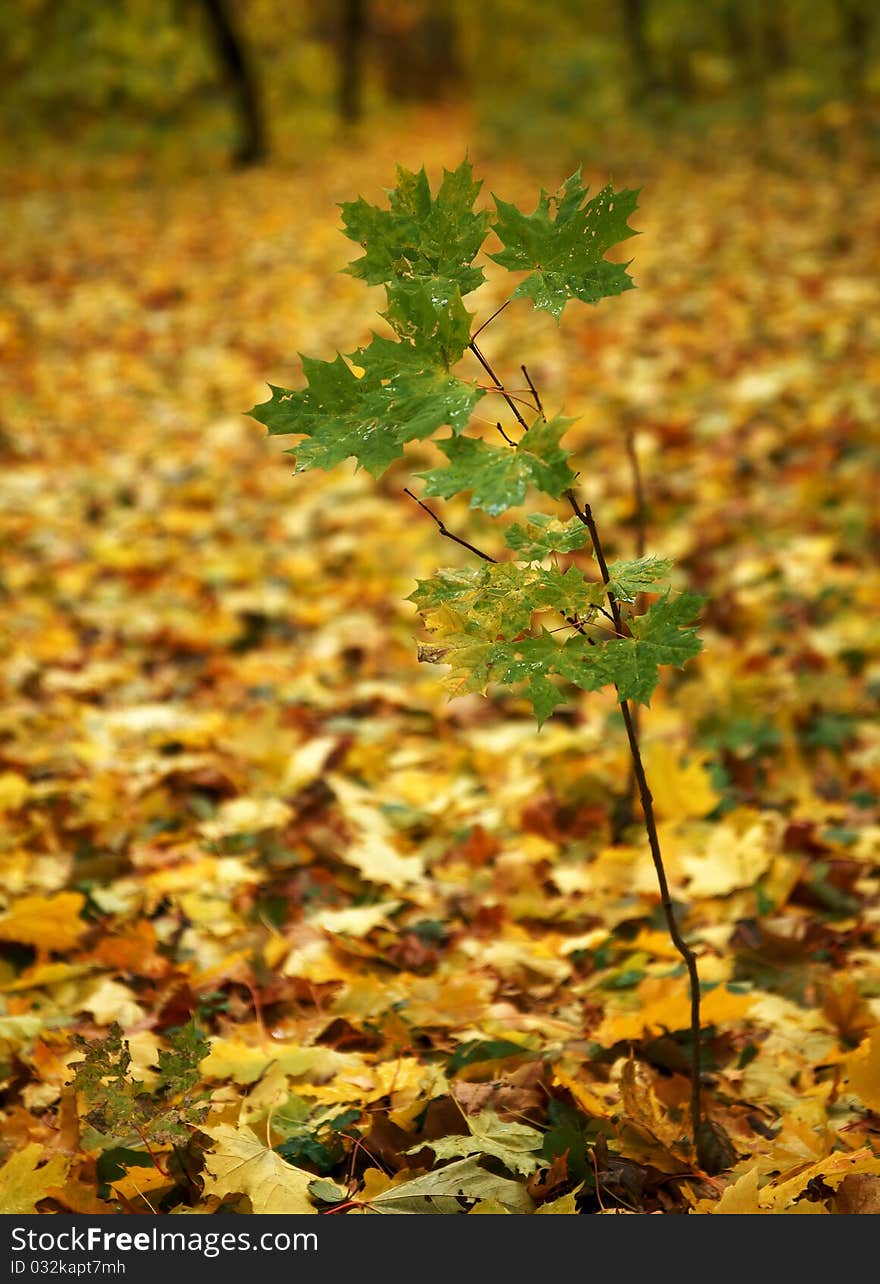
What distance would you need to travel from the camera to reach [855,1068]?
1470 mm

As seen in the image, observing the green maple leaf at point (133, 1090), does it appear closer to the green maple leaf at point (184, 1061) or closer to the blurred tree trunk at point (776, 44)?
the green maple leaf at point (184, 1061)

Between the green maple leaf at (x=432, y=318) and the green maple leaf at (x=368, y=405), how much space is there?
2 cm

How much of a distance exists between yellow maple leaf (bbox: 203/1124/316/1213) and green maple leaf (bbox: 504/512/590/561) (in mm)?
852

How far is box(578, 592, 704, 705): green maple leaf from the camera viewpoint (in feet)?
4.08

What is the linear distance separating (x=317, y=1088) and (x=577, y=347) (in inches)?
211

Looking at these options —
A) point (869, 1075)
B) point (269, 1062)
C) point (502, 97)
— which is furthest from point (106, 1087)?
point (502, 97)

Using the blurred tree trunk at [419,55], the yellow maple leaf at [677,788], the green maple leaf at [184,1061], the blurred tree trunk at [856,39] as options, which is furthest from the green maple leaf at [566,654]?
the blurred tree trunk at [419,55]

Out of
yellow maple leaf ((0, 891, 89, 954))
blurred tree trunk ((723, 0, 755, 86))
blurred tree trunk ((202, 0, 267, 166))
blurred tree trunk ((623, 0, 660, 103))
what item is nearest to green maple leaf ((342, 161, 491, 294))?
yellow maple leaf ((0, 891, 89, 954))

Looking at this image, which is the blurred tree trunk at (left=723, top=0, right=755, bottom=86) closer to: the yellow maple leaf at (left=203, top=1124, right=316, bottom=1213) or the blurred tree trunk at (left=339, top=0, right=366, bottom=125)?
the blurred tree trunk at (left=339, top=0, right=366, bottom=125)

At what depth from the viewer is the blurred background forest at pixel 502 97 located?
1145cm

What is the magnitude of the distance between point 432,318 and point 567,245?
188 mm

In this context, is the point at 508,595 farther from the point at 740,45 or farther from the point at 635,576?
the point at 740,45

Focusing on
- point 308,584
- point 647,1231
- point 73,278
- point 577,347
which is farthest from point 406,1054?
point 73,278

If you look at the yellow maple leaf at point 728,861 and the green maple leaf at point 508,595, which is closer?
the green maple leaf at point 508,595
